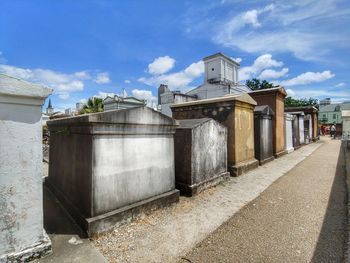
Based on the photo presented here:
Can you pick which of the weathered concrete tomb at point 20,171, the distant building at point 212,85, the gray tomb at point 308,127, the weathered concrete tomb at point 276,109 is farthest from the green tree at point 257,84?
the weathered concrete tomb at point 20,171

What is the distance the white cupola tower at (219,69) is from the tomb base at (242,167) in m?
25.1

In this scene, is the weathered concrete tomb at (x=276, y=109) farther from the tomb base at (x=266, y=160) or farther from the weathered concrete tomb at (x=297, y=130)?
the weathered concrete tomb at (x=297, y=130)

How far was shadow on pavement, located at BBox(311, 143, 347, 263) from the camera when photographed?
9.46 ft

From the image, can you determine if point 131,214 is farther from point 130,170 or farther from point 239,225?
point 239,225

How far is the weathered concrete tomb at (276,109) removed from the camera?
434 inches

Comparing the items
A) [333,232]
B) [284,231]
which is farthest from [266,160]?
[284,231]

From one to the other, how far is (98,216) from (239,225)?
2283mm

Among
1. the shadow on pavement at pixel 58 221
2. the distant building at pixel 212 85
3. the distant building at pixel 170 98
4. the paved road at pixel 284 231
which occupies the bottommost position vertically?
the paved road at pixel 284 231

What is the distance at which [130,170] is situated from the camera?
13.0ft

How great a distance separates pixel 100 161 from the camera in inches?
137

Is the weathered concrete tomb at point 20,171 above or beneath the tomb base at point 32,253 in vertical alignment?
above

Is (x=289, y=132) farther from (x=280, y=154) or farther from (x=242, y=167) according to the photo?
(x=242, y=167)

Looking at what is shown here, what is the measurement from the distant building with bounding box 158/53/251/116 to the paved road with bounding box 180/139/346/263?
25.4m

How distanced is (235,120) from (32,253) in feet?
20.4
